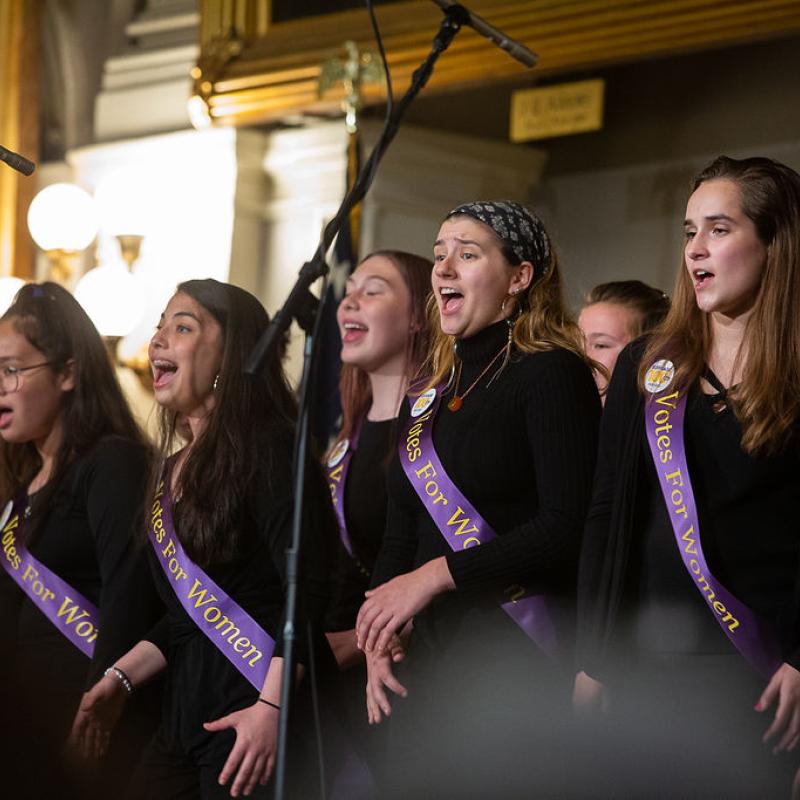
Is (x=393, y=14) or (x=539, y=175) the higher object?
(x=393, y=14)

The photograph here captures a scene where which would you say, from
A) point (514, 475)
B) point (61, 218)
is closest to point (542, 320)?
point (514, 475)

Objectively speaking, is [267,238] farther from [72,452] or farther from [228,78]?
[72,452]

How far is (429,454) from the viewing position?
10.2 feet

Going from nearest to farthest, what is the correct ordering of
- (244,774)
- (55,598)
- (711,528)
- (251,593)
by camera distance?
(711,528), (244,774), (251,593), (55,598)

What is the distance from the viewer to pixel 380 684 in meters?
3.00

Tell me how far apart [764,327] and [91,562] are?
173cm

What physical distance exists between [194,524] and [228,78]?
10.9 ft

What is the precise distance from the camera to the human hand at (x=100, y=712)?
10.9ft

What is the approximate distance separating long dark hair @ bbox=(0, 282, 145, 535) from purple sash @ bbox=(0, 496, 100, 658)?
0.60 ft

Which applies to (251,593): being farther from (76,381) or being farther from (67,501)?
(76,381)

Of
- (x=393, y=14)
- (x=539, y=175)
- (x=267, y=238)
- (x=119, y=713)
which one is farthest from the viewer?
(x=267, y=238)

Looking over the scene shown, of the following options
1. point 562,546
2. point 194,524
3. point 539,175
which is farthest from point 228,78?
point 562,546

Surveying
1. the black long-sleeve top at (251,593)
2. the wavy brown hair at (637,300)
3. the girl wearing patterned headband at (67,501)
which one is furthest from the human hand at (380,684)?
the wavy brown hair at (637,300)

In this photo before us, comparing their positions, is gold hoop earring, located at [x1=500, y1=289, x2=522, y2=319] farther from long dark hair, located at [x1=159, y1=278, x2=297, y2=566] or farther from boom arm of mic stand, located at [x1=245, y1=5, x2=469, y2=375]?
boom arm of mic stand, located at [x1=245, y1=5, x2=469, y2=375]
